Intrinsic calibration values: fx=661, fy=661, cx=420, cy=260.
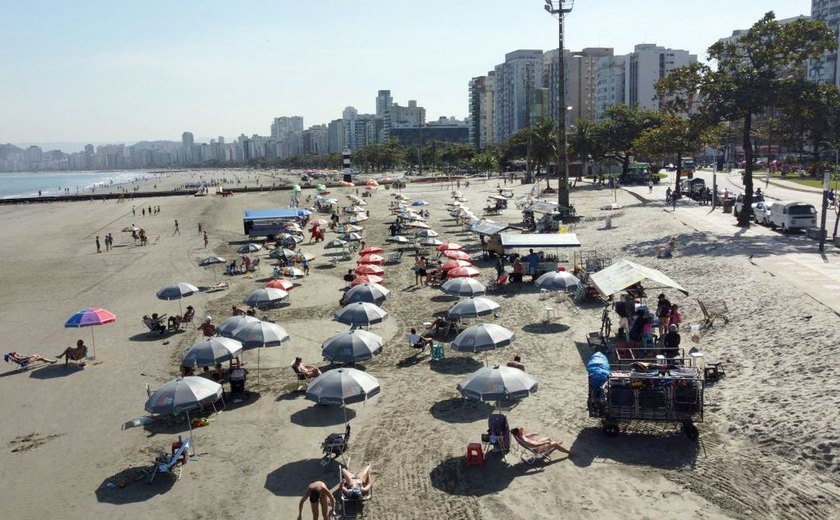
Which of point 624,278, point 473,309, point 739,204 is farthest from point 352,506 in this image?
point 739,204

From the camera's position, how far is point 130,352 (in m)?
20.4

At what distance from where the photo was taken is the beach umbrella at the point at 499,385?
1266cm

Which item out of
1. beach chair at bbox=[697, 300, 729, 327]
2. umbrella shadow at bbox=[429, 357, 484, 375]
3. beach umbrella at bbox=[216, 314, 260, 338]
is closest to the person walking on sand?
umbrella shadow at bbox=[429, 357, 484, 375]

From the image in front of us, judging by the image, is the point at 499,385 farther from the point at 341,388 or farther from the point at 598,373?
the point at 341,388

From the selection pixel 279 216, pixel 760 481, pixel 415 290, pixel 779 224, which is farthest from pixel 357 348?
pixel 279 216

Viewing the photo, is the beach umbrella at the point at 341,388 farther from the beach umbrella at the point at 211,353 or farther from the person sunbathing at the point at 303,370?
the beach umbrella at the point at 211,353

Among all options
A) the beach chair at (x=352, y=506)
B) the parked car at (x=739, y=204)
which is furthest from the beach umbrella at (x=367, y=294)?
the parked car at (x=739, y=204)

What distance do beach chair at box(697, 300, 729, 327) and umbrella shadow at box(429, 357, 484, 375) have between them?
633 centimetres

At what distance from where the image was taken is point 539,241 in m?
A: 27.5

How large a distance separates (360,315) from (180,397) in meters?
6.55

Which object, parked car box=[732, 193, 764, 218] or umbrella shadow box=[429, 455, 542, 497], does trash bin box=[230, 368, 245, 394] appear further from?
parked car box=[732, 193, 764, 218]

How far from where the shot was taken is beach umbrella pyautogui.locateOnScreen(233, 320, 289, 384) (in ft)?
54.3

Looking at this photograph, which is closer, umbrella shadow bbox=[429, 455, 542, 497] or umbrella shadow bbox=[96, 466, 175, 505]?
umbrella shadow bbox=[429, 455, 542, 497]

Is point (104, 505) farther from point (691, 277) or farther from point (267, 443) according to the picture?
point (691, 277)
